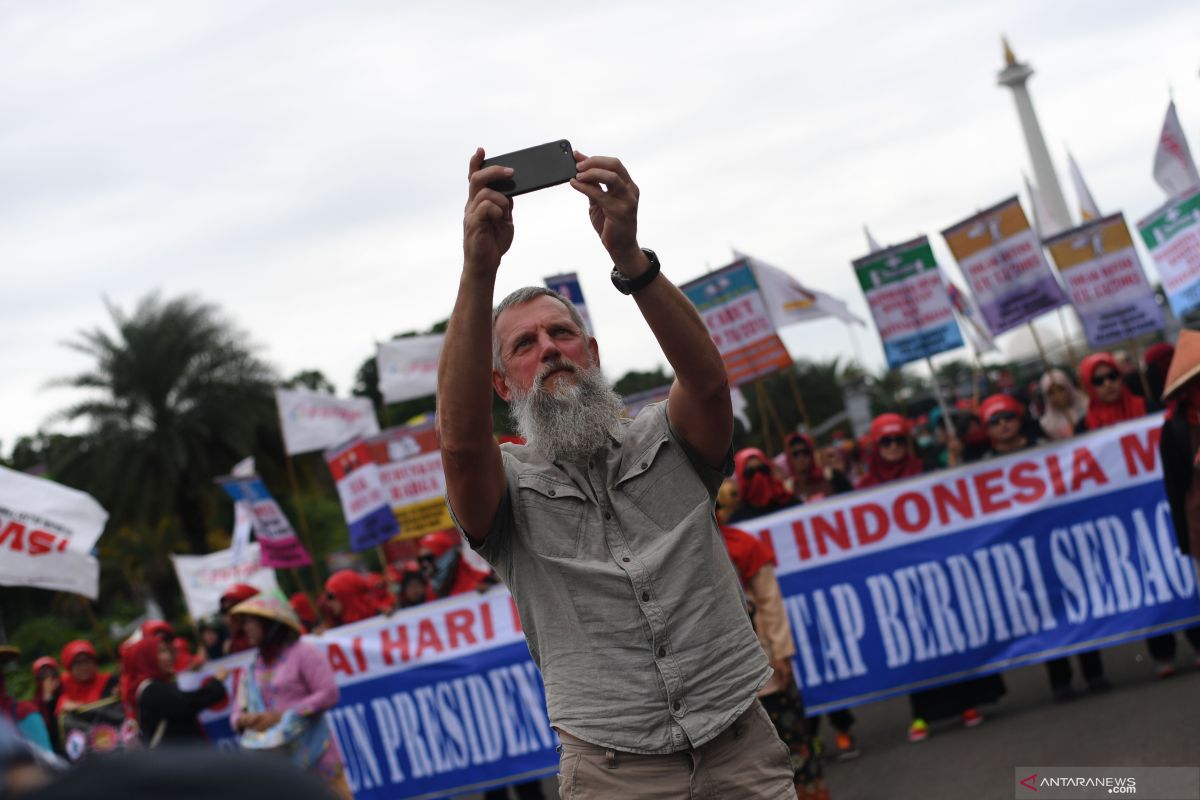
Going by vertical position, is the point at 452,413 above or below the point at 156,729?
above

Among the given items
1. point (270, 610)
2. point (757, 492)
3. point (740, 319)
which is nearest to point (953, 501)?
point (757, 492)

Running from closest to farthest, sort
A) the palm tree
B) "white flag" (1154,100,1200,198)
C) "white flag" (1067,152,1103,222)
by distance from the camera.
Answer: "white flag" (1154,100,1200,198) < "white flag" (1067,152,1103,222) < the palm tree

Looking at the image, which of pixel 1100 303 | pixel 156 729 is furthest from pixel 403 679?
pixel 1100 303

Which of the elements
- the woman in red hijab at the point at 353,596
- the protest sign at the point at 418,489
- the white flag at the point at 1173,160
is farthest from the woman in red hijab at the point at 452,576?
the white flag at the point at 1173,160

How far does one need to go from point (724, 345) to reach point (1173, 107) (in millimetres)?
5287

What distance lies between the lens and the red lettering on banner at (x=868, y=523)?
8.11 metres

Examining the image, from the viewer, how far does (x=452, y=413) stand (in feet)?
8.70

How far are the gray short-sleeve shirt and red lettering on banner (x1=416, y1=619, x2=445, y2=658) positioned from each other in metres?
6.08

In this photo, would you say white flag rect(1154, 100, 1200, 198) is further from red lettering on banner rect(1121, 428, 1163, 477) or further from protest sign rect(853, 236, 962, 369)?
red lettering on banner rect(1121, 428, 1163, 477)

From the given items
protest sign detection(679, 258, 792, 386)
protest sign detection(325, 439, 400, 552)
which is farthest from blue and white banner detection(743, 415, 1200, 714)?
protest sign detection(325, 439, 400, 552)

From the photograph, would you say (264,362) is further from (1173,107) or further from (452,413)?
(452,413)

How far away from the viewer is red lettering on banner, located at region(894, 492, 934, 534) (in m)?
8.06

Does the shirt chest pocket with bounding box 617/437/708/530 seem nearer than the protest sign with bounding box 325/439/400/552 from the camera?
Yes

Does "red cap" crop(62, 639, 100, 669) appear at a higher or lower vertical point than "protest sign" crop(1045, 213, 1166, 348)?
lower
